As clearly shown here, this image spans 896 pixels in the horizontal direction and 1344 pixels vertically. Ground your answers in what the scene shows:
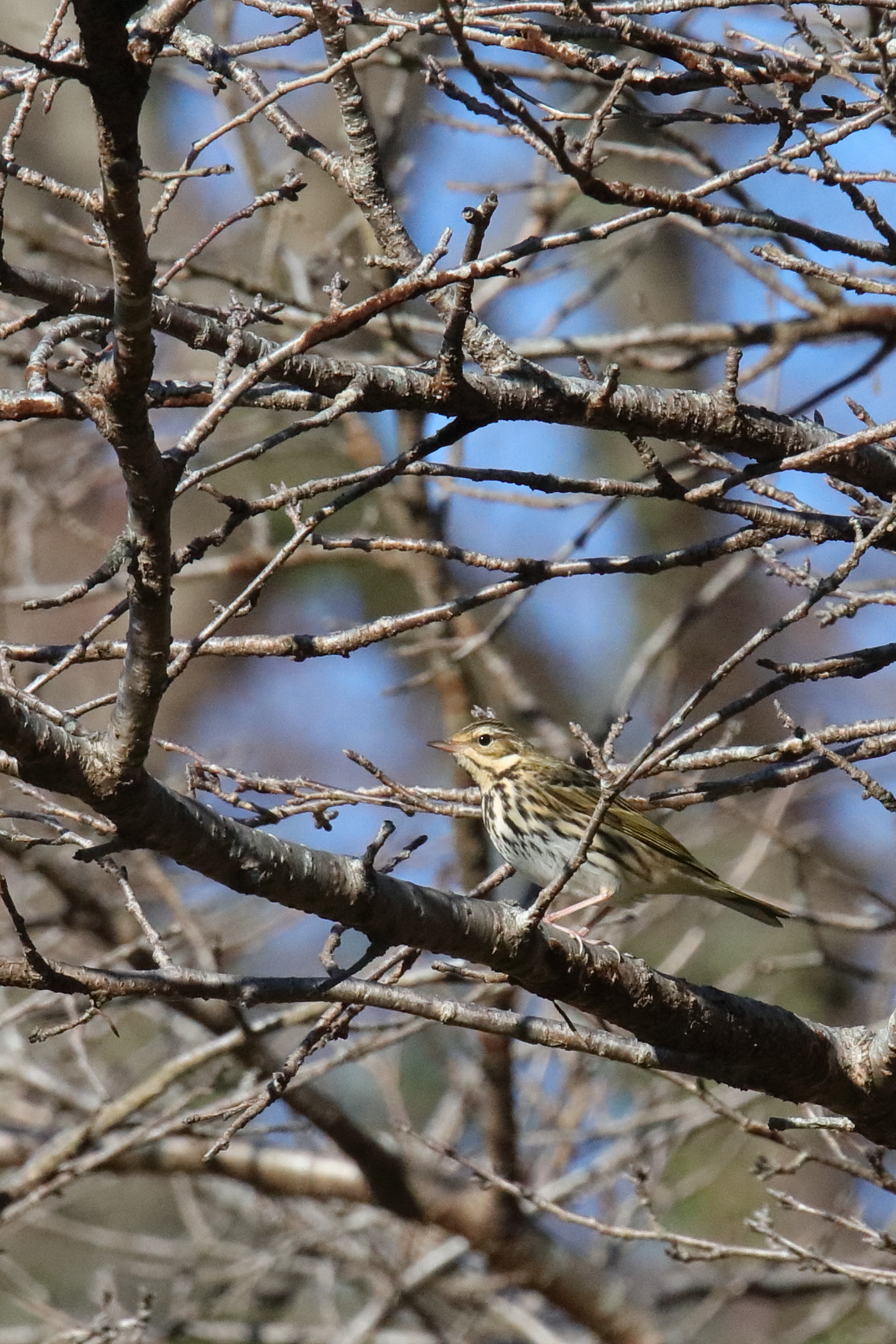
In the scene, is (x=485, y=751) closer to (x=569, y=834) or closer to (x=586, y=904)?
(x=569, y=834)

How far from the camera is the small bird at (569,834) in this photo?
16.5 ft

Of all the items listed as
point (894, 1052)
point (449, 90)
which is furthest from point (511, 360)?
point (894, 1052)

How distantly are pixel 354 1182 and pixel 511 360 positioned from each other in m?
3.86

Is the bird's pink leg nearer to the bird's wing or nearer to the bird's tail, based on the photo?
the bird's wing

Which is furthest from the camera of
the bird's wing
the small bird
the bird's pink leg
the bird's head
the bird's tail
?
the bird's head

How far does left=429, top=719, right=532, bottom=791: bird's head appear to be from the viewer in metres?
5.68

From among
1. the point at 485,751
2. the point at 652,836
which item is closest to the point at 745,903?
the point at 652,836

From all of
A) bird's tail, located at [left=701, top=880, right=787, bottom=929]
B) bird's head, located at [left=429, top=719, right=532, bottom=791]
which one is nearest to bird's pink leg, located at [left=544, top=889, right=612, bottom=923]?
bird's tail, located at [left=701, top=880, right=787, bottom=929]

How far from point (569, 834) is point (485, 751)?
1.84 feet

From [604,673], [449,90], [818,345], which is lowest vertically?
[449,90]

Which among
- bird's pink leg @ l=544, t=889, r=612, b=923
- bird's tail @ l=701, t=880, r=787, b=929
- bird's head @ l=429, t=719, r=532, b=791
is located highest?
bird's head @ l=429, t=719, r=532, b=791

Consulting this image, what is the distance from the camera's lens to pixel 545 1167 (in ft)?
21.8

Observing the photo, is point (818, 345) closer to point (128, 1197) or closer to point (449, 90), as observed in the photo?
point (449, 90)

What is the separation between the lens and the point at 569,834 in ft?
17.4
